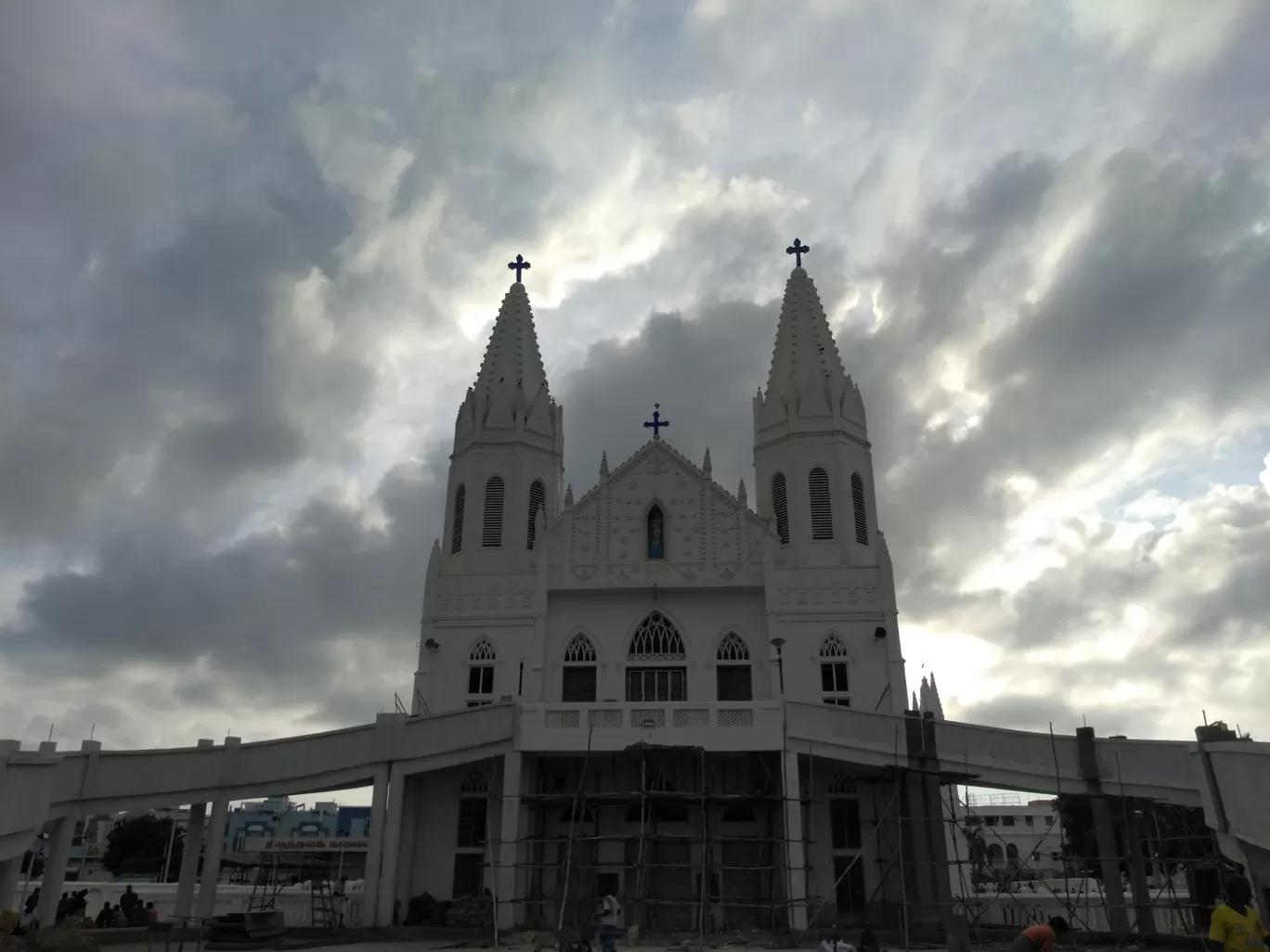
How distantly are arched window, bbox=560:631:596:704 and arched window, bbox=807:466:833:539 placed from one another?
801 cm

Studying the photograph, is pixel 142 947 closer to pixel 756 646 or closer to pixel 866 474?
pixel 756 646

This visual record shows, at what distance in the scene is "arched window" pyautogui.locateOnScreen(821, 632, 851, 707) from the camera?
29594 mm

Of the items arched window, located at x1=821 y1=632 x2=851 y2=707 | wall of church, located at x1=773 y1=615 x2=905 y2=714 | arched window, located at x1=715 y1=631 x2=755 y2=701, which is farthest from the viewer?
arched window, located at x1=715 y1=631 x2=755 y2=701

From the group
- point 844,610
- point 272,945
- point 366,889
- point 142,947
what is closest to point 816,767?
point 844,610

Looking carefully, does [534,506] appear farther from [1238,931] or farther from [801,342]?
[1238,931]

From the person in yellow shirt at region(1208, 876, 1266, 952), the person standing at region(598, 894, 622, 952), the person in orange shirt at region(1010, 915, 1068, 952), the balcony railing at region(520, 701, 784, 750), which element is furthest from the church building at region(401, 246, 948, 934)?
the person in orange shirt at region(1010, 915, 1068, 952)

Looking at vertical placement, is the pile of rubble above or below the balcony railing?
below

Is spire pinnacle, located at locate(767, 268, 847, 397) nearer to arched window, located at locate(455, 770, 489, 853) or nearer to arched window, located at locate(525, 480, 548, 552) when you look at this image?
arched window, located at locate(525, 480, 548, 552)

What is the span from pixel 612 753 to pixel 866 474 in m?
13.3

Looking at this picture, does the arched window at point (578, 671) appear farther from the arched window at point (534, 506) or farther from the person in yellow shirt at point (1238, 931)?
the person in yellow shirt at point (1238, 931)

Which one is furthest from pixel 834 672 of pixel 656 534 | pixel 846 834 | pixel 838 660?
Answer: pixel 656 534

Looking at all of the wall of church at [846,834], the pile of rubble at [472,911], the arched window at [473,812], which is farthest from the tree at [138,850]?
the wall of church at [846,834]

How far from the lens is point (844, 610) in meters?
30.4

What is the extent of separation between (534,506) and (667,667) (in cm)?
769
